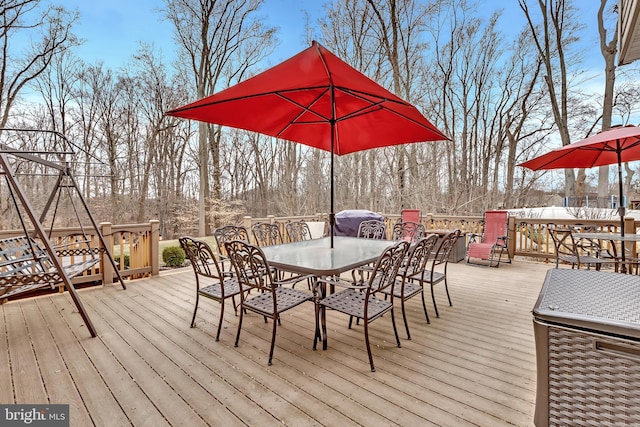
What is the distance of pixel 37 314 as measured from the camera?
3.57 meters

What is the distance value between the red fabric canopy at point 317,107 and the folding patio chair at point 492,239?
9.35ft

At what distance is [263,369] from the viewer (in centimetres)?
239

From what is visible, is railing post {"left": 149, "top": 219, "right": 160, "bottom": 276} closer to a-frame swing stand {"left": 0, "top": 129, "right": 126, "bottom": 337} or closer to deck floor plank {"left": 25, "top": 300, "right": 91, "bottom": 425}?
a-frame swing stand {"left": 0, "top": 129, "right": 126, "bottom": 337}

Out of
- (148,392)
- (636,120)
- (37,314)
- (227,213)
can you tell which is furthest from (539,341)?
(636,120)

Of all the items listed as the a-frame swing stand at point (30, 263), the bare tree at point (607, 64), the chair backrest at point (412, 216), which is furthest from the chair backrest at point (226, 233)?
the bare tree at point (607, 64)

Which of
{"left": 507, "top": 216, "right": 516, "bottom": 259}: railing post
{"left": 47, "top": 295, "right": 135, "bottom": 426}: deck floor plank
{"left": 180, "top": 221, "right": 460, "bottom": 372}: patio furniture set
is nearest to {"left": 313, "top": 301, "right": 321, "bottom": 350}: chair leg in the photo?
{"left": 180, "top": 221, "right": 460, "bottom": 372}: patio furniture set

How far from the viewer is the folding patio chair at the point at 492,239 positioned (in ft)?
18.7

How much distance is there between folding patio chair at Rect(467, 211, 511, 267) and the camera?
5.71 m

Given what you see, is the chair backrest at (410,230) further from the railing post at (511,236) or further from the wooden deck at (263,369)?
the railing post at (511,236)

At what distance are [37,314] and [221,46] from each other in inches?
442

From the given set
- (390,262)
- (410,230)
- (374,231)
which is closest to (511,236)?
(410,230)

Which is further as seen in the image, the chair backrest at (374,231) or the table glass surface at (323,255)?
the chair backrest at (374,231)

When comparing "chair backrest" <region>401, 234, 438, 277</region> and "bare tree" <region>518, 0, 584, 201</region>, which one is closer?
"chair backrest" <region>401, 234, 438, 277</region>

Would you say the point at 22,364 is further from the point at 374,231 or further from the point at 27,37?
the point at 27,37
